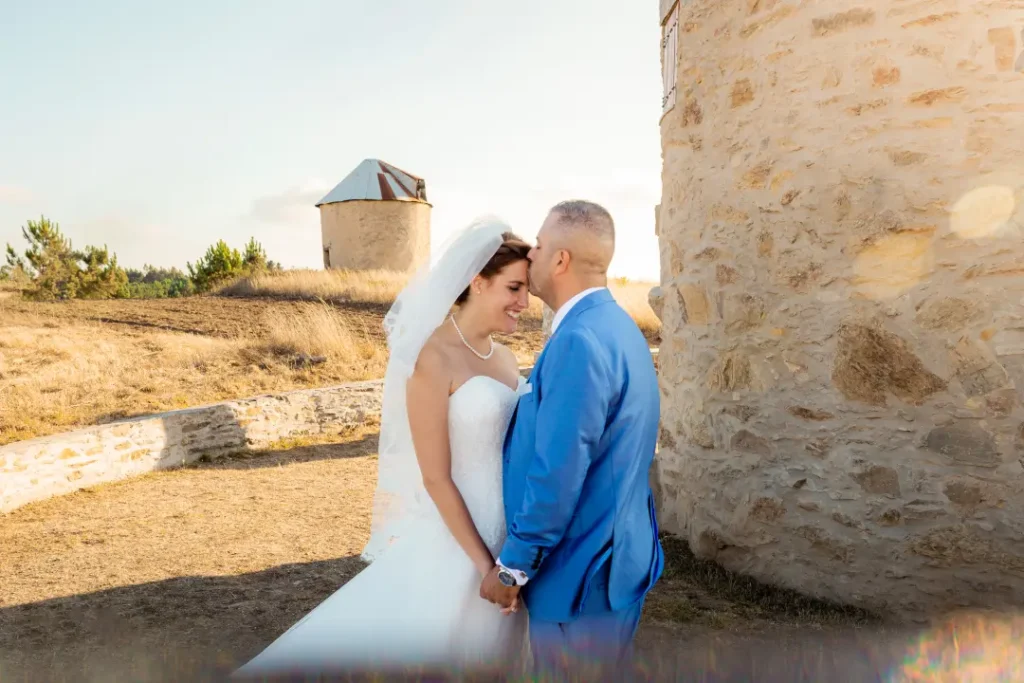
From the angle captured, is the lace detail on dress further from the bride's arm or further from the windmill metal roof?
the windmill metal roof

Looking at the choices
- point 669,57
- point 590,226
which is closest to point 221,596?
point 590,226

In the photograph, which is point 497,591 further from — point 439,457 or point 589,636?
point 439,457

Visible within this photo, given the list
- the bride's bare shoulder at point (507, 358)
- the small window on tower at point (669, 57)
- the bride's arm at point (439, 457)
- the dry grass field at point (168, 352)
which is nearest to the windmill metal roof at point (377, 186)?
the dry grass field at point (168, 352)

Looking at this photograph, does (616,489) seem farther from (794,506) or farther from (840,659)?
(794,506)

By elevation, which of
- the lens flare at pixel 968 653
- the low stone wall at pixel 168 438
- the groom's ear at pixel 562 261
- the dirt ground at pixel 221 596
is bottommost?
the dirt ground at pixel 221 596

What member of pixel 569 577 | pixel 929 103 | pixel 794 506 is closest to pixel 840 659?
pixel 794 506

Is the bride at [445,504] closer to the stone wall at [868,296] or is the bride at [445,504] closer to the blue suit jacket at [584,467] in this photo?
the blue suit jacket at [584,467]

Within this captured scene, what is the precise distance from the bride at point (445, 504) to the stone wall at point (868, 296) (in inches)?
82.2

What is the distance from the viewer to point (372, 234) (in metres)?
26.5

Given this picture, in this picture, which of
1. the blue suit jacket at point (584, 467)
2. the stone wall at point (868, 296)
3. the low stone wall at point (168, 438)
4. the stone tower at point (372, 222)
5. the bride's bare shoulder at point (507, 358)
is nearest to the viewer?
the blue suit jacket at point (584, 467)

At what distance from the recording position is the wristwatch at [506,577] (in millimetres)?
2094

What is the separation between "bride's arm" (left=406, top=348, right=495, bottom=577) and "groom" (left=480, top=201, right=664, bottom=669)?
7.7 inches

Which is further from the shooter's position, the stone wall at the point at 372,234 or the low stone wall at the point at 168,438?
the stone wall at the point at 372,234

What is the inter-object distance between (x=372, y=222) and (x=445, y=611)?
25025mm
